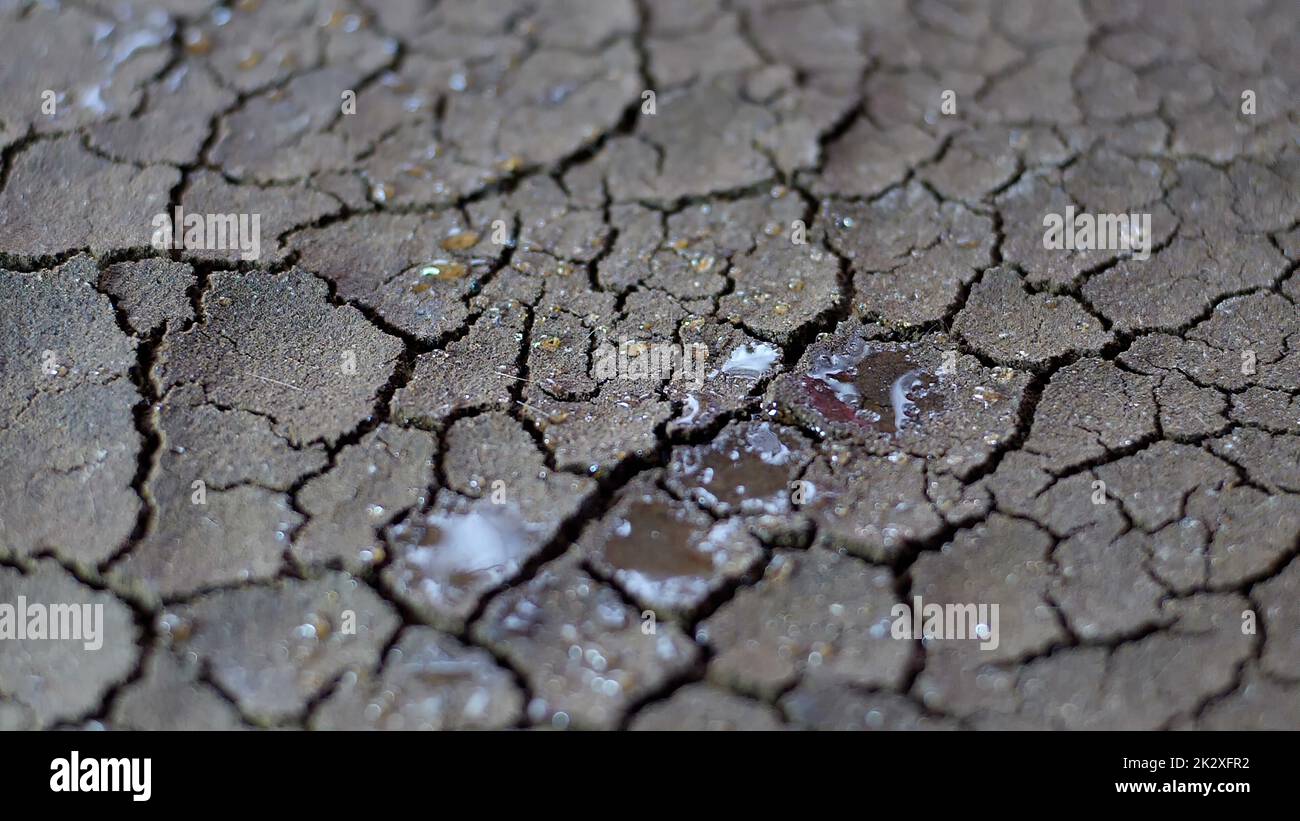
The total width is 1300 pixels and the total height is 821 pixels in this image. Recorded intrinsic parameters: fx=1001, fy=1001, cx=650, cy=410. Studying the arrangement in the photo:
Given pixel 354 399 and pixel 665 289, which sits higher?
pixel 665 289

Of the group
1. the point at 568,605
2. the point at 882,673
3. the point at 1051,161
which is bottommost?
the point at 882,673

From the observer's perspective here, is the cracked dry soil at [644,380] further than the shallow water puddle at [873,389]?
No

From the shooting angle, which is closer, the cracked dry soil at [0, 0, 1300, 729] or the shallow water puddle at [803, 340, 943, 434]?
the cracked dry soil at [0, 0, 1300, 729]

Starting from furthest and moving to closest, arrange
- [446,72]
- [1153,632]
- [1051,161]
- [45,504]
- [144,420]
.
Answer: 1. [446,72]
2. [1051,161]
3. [144,420]
4. [45,504]
5. [1153,632]

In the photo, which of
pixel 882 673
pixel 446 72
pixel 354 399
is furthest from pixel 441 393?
pixel 446 72

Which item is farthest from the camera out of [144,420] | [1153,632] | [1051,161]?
[1051,161]

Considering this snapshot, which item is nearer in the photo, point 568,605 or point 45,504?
point 568,605
